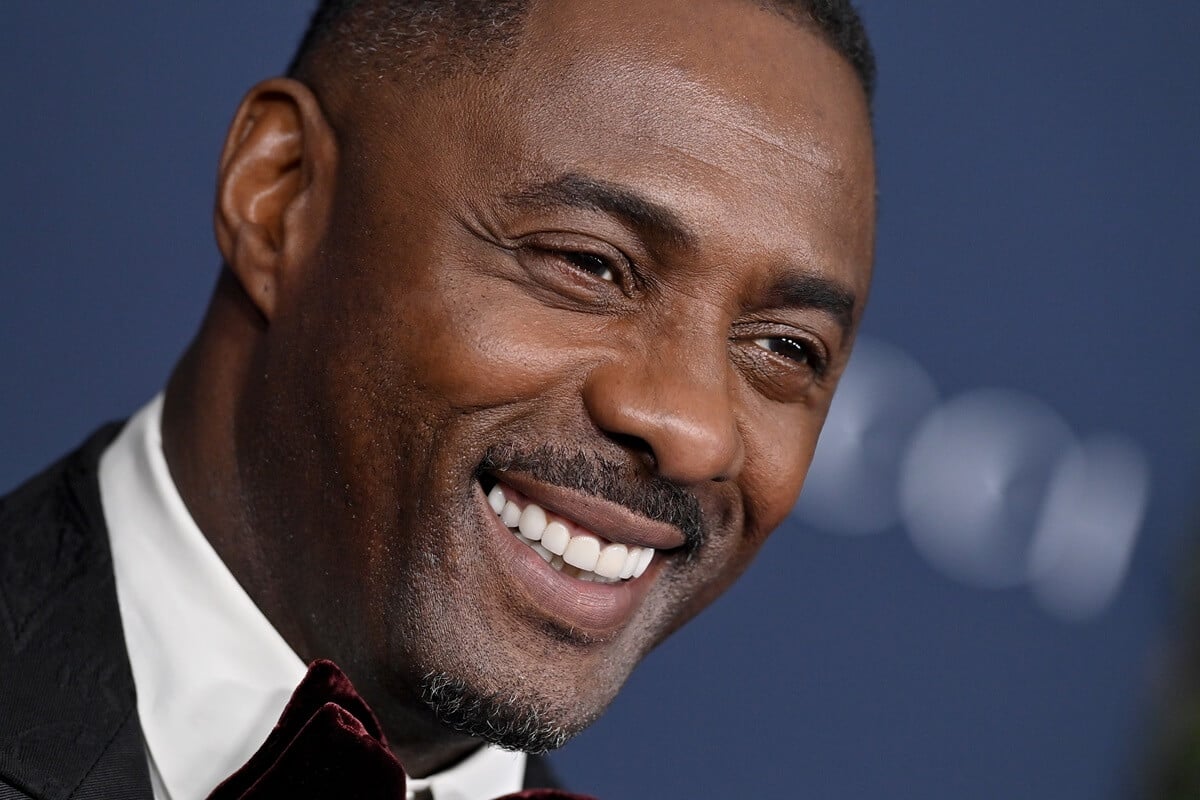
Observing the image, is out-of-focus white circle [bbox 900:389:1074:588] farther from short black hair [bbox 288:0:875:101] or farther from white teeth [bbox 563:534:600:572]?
white teeth [bbox 563:534:600:572]

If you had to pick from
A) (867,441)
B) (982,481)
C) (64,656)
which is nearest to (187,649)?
(64,656)

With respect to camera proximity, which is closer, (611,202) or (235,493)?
(611,202)

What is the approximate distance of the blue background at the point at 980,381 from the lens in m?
2.71

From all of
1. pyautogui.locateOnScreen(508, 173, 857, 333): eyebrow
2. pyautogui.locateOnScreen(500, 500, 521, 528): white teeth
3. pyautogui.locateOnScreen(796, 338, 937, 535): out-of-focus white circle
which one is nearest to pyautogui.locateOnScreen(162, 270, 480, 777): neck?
pyautogui.locateOnScreen(500, 500, 521, 528): white teeth

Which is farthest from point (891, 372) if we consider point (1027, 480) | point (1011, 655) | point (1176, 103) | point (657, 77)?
point (657, 77)

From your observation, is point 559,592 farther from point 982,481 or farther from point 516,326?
point 982,481

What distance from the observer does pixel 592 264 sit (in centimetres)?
143

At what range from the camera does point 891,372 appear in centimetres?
275

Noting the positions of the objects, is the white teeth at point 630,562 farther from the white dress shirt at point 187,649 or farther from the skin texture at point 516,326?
the white dress shirt at point 187,649

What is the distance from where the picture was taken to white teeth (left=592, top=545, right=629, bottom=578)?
147cm

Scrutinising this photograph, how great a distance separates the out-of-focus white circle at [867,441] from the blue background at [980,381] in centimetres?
4

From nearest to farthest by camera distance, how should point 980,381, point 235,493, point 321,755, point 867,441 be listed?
point 321,755, point 235,493, point 867,441, point 980,381

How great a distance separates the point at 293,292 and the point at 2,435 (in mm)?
998

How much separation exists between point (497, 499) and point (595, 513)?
0.10 metres
